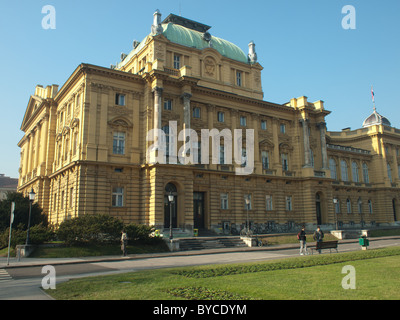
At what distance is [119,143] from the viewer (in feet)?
121

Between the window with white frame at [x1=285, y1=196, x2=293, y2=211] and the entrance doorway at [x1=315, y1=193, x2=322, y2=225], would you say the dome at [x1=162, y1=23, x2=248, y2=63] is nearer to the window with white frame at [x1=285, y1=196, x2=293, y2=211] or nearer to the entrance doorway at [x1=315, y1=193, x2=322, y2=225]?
the window with white frame at [x1=285, y1=196, x2=293, y2=211]

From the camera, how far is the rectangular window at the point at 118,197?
3534 cm

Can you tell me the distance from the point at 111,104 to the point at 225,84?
626 inches

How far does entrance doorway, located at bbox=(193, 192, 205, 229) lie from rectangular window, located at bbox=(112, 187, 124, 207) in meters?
8.46

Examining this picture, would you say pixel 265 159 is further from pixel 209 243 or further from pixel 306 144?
pixel 209 243

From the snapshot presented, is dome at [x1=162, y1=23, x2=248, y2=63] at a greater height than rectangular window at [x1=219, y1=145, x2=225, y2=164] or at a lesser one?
greater

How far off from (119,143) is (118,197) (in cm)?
556

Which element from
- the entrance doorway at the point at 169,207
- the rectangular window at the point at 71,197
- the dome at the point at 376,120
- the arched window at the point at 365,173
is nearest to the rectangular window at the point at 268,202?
the entrance doorway at the point at 169,207

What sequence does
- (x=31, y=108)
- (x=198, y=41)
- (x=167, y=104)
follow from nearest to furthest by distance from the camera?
(x=167, y=104), (x=198, y=41), (x=31, y=108)

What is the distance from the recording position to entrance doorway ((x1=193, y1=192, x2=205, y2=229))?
1580 inches

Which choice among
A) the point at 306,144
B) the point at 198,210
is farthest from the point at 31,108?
the point at 306,144

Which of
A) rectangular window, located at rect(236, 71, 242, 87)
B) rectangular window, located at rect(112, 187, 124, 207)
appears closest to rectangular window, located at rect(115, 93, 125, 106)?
rectangular window, located at rect(112, 187, 124, 207)
